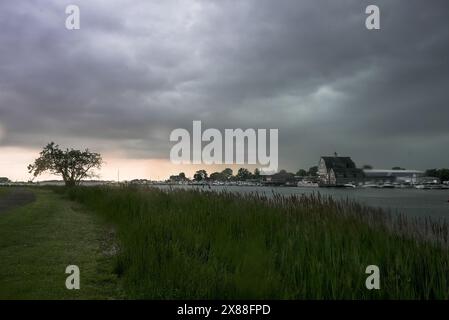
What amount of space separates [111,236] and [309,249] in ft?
23.5

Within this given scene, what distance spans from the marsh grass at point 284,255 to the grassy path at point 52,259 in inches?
20.2

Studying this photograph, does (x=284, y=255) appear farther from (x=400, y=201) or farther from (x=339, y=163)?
(x=339, y=163)

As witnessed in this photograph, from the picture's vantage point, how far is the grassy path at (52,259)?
254 inches

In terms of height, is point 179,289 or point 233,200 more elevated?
point 233,200

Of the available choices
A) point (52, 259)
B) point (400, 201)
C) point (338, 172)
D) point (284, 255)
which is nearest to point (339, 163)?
point (338, 172)

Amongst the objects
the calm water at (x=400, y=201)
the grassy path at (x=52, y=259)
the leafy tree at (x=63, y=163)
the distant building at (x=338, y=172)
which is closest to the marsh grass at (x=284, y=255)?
the grassy path at (x=52, y=259)

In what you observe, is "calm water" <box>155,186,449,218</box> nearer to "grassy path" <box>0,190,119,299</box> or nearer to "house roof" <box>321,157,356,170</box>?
"grassy path" <box>0,190,119,299</box>

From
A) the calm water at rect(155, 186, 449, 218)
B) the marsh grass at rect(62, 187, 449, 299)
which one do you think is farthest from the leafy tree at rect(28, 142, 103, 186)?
the marsh grass at rect(62, 187, 449, 299)

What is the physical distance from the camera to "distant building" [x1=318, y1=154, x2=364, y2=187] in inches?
4281

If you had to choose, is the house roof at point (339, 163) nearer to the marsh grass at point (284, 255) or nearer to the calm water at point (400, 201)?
the calm water at point (400, 201)

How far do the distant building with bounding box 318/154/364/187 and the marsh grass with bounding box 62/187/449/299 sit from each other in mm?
98180

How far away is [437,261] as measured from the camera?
6.31 m

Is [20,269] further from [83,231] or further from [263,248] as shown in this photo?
[83,231]
